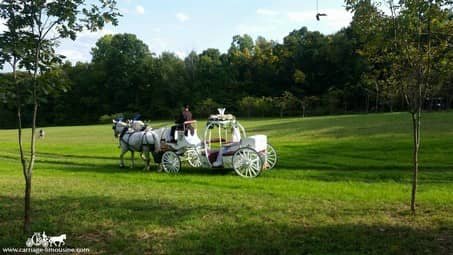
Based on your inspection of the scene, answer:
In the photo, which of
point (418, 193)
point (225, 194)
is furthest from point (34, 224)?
point (418, 193)

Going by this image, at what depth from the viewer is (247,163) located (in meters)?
14.8

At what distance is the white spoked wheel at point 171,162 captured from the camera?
650 inches

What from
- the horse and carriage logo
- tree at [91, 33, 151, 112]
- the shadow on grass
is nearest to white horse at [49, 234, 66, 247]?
the horse and carriage logo

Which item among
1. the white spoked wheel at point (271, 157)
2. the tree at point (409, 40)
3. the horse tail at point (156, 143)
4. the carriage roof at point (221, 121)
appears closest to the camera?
the tree at point (409, 40)

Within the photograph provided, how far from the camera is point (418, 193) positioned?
10625 millimetres

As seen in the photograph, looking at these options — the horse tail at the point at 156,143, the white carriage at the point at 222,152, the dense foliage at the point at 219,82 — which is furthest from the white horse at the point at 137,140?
the dense foliage at the point at 219,82

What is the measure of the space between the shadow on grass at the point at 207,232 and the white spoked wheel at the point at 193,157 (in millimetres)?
7202

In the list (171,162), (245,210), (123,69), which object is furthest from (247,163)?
(123,69)

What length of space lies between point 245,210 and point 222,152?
6.70m

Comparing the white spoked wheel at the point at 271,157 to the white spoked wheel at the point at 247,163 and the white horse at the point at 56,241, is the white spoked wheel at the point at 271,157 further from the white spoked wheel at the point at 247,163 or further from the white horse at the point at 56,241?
the white horse at the point at 56,241

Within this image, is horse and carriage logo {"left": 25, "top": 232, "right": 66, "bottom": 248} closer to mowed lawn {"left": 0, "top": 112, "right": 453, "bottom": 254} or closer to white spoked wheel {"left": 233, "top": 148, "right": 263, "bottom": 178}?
mowed lawn {"left": 0, "top": 112, "right": 453, "bottom": 254}

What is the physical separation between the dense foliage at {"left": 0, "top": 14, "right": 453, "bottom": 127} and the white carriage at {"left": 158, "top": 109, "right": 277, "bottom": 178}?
61491mm

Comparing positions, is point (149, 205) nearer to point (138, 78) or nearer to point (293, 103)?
point (293, 103)

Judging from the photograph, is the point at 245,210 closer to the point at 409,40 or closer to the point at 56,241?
the point at 56,241
